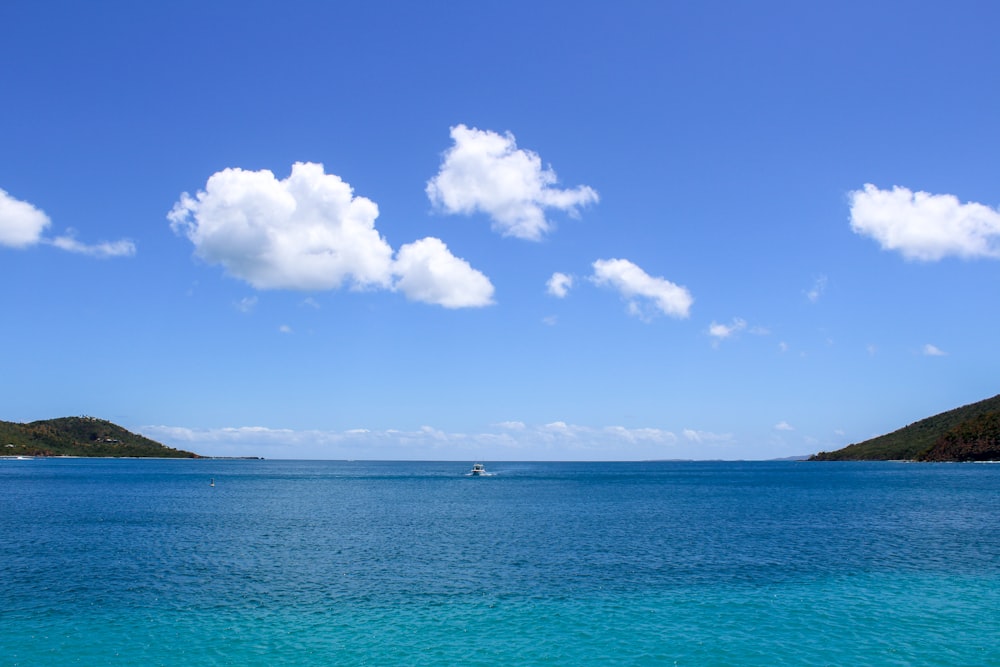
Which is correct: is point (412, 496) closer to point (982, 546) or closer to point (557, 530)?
point (557, 530)

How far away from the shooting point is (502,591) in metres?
42.5

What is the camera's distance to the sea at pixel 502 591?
102 ft

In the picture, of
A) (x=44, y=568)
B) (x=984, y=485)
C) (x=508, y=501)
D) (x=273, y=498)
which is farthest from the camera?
(x=984, y=485)

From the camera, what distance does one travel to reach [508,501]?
12062 cm

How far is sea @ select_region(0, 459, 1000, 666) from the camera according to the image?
31.0 m

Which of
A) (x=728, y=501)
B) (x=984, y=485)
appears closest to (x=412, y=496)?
(x=728, y=501)

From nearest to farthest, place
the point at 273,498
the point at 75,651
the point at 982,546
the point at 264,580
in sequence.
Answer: the point at 75,651
the point at 264,580
the point at 982,546
the point at 273,498

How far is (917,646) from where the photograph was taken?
102ft

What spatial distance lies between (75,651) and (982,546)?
70.7 m

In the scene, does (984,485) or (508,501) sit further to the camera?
(984,485)

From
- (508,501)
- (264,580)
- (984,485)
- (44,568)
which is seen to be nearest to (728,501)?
(508,501)

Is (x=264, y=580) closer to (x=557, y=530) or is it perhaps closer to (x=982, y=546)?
(x=557, y=530)

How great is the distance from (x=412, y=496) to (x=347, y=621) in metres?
102

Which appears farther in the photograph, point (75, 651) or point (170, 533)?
point (170, 533)
